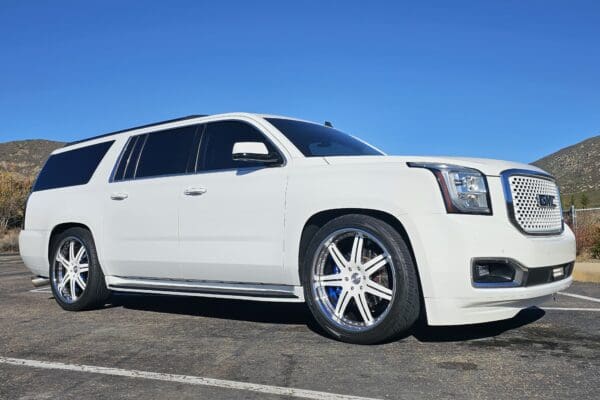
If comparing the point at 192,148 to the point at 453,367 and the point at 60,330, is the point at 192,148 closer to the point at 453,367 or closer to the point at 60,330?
the point at 60,330

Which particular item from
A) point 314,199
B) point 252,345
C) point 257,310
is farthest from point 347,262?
point 257,310

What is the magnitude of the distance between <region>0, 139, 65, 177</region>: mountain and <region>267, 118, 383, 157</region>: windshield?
53.3 metres

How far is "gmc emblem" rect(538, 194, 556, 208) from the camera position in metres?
4.43

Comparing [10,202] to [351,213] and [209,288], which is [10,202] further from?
[351,213]

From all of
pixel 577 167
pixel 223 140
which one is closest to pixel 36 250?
pixel 223 140

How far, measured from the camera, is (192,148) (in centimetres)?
561

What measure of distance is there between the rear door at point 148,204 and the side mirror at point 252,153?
2.79 feet

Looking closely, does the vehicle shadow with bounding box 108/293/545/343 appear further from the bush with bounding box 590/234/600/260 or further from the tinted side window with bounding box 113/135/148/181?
the bush with bounding box 590/234/600/260

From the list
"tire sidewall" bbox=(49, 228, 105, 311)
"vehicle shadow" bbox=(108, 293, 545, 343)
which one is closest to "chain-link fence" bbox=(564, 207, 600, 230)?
"vehicle shadow" bbox=(108, 293, 545, 343)

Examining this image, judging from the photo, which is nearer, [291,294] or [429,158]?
[429,158]

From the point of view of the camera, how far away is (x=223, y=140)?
5.45 metres

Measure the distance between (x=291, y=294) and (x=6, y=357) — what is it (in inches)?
81.6

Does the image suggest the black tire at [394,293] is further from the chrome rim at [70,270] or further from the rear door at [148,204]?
the chrome rim at [70,270]

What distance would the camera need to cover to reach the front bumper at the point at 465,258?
12.8 ft
